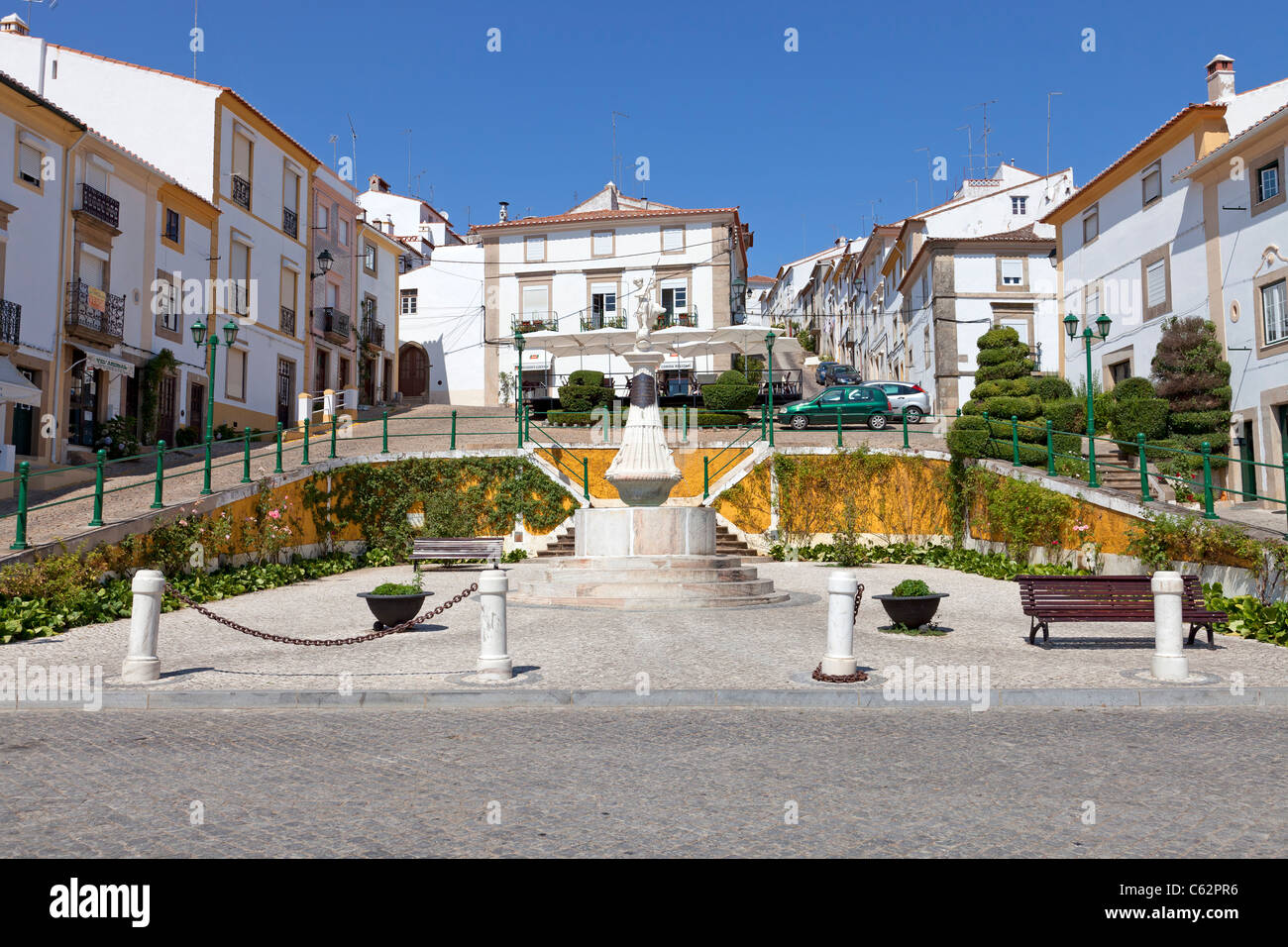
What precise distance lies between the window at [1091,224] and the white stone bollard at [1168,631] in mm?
24206

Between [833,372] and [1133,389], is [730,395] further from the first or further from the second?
[833,372]

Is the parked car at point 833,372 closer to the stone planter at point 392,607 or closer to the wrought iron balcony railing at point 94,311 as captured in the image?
the wrought iron balcony railing at point 94,311

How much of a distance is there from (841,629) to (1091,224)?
26462 mm

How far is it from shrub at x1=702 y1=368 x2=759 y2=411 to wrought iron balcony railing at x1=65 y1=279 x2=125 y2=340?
18111 millimetres

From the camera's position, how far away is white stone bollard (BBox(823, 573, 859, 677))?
8.12 metres

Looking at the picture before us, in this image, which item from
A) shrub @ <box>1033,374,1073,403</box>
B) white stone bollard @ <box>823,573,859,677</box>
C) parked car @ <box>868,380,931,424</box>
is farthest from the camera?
parked car @ <box>868,380,931,424</box>

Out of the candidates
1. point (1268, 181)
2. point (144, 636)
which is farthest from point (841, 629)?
point (1268, 181)

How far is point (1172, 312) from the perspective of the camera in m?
25.0

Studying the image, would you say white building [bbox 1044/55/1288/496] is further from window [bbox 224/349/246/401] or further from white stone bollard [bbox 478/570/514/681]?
window [bbox 224/349/246/401]

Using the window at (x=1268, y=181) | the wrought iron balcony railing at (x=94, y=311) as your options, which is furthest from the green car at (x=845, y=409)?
the wrought iron balcony railing at (x=94, y=311)

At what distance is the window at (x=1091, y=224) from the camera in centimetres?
2961

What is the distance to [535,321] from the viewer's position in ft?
146

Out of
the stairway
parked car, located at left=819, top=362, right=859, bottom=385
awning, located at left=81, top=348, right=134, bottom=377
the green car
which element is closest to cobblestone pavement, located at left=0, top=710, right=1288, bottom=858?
the stairway
